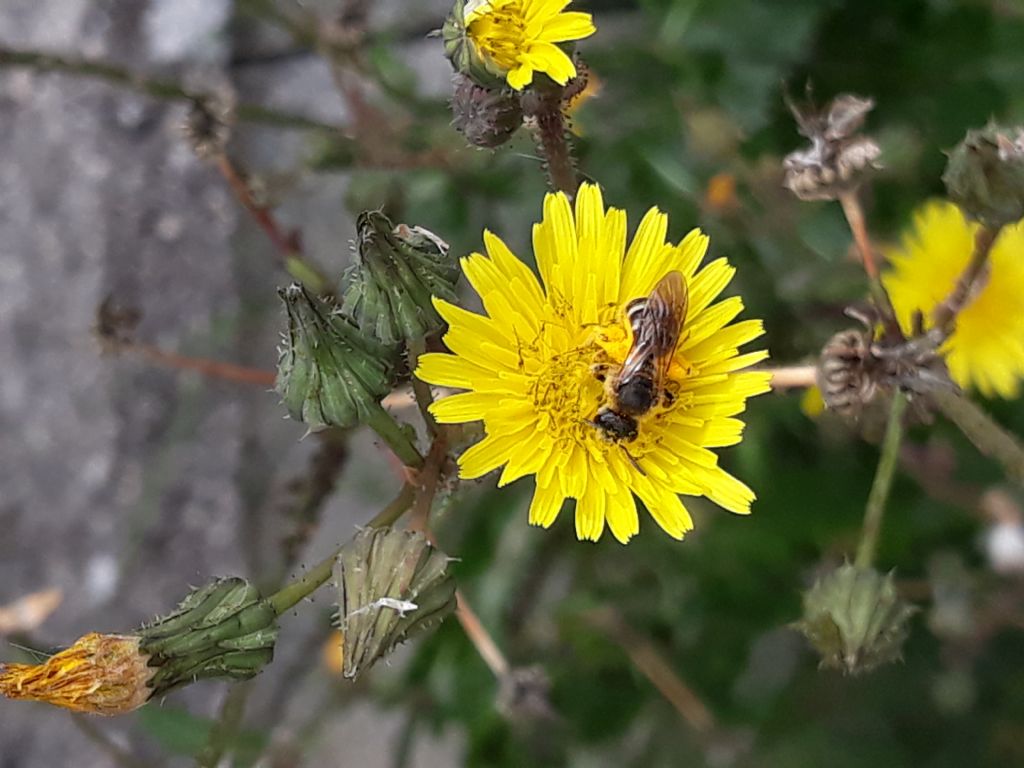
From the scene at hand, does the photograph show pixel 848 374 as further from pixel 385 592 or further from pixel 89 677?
pixel 89 677

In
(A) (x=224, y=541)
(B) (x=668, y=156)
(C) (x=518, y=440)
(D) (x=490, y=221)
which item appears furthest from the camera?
(A) (x=224, y=541)

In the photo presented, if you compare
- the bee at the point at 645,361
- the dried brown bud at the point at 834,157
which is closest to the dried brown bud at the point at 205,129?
the bee at the point at 645,361

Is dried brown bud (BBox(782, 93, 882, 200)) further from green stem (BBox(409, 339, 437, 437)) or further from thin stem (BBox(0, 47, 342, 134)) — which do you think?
thin stem (BBox(0, 47, 342, 134))

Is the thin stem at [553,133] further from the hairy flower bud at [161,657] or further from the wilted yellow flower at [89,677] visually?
the wilted yellow flower at [89,677]

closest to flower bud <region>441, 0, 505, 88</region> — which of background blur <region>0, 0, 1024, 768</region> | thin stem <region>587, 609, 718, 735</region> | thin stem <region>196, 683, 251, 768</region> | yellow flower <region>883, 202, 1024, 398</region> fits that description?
background blur <region>0, 0, 1024, 768</region>

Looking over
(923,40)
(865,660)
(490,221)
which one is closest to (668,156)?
(490,221)

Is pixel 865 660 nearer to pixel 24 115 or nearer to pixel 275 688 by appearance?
pixel 275 688
